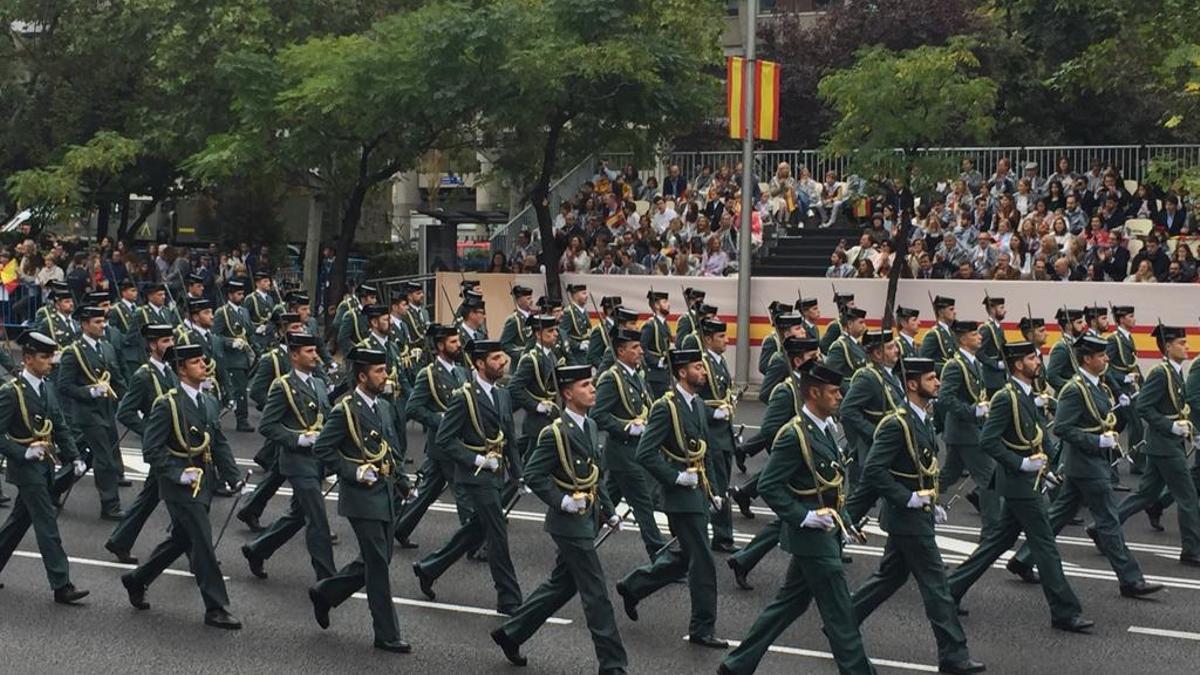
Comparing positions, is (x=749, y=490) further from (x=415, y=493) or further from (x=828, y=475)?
(x=828, y=475)

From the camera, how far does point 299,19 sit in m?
30.2

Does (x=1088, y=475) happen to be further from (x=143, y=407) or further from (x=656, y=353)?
(x=656, y=353)

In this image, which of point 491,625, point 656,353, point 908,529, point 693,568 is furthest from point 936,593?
point 656,353

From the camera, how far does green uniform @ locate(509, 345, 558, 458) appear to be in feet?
49.7

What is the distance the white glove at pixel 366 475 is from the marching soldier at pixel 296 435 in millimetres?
1252

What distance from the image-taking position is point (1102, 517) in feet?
39.7

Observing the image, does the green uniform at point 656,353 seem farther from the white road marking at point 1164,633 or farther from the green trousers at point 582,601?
the green trousers at point 582,601

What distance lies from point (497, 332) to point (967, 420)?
14.7m

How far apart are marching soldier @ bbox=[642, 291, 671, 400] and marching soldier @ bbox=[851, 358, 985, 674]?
323 inches

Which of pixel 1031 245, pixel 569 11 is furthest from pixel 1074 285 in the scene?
pixel 569 11

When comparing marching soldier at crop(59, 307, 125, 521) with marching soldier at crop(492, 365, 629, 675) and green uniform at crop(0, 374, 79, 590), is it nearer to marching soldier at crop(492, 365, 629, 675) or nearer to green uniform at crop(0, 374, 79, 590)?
green uniform at crop(0, 374, 79, 590)

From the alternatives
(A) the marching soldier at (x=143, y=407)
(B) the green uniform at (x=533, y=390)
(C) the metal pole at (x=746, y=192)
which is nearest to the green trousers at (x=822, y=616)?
(A) the marching soldier at (x=143, y=407)

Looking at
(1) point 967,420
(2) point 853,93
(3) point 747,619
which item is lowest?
(3) point 747,619

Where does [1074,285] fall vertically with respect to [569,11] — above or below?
below
